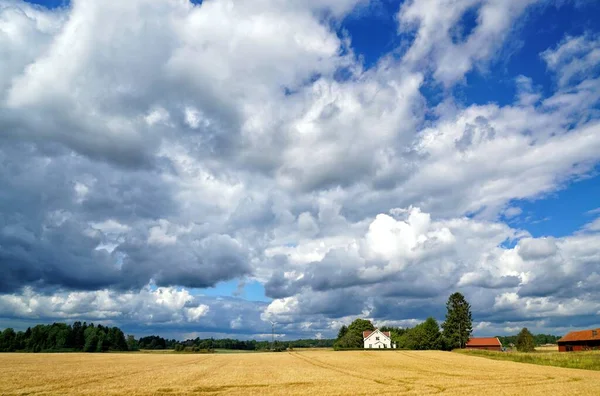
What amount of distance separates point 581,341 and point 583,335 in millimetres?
2694

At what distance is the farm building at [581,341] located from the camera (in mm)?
106000

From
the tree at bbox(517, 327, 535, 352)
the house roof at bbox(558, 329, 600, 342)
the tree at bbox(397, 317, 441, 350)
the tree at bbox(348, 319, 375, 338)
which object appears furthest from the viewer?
the tree at bbox(348, 319, 375, 338)

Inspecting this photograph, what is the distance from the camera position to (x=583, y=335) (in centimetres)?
11312

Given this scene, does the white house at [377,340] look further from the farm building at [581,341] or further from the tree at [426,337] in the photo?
the farm building at [581,341]

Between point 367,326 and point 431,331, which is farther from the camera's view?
point 367,326

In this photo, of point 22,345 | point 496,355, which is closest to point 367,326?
point 496,355

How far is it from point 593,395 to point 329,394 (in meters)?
17.0

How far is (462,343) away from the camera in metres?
148

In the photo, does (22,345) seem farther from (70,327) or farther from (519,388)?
(519,388)

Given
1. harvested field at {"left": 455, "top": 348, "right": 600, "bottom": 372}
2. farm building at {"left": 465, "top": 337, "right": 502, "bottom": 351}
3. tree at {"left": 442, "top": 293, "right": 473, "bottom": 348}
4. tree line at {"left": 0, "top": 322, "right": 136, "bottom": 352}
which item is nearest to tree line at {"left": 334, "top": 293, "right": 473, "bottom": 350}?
tree at {"left": 442, "top": 293, "right": 473, "bottom": 348}

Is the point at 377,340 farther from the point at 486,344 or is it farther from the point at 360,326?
the point at 486,344

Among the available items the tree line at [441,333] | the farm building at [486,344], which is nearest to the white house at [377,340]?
the tree line at [441,333]

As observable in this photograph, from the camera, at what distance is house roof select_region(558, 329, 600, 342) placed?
10681 centimetres

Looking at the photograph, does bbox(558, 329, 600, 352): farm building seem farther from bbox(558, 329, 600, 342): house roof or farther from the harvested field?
the harvested field
